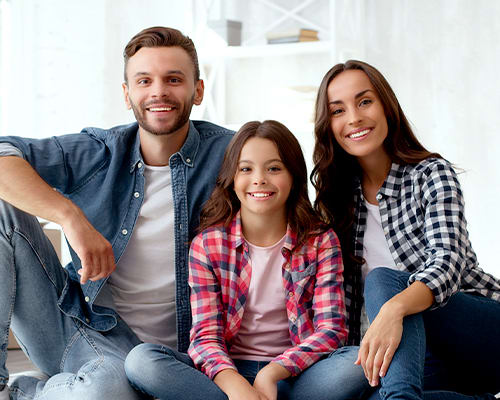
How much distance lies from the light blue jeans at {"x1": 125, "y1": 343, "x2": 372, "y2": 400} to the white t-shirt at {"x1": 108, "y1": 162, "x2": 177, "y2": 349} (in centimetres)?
28

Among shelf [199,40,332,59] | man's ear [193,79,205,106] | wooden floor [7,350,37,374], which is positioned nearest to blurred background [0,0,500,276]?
shelf [199,40,332,59]

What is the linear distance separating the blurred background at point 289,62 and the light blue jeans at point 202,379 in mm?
1838

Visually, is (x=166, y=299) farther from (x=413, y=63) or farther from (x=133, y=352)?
(x=413, y=63)

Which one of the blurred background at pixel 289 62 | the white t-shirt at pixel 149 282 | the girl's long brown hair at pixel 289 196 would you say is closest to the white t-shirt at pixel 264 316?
the girl's long brown hair at pixel 289 196

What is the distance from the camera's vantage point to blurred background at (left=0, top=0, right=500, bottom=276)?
326 cm

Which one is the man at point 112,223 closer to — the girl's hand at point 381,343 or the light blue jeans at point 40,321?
the light blue jeans at point 40,321

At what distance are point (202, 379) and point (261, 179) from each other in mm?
498

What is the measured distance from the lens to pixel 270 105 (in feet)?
11.6

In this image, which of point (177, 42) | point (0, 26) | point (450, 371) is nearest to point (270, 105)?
point (0, 26)

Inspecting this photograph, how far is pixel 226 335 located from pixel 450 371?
1.74 feet

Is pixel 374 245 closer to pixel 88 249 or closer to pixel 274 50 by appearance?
pixel 88 249

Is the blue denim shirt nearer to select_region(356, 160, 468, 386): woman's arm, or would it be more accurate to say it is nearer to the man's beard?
the man's beard

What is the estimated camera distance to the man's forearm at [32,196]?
1663 mm

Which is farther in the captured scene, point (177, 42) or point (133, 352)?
point (177, 42)
